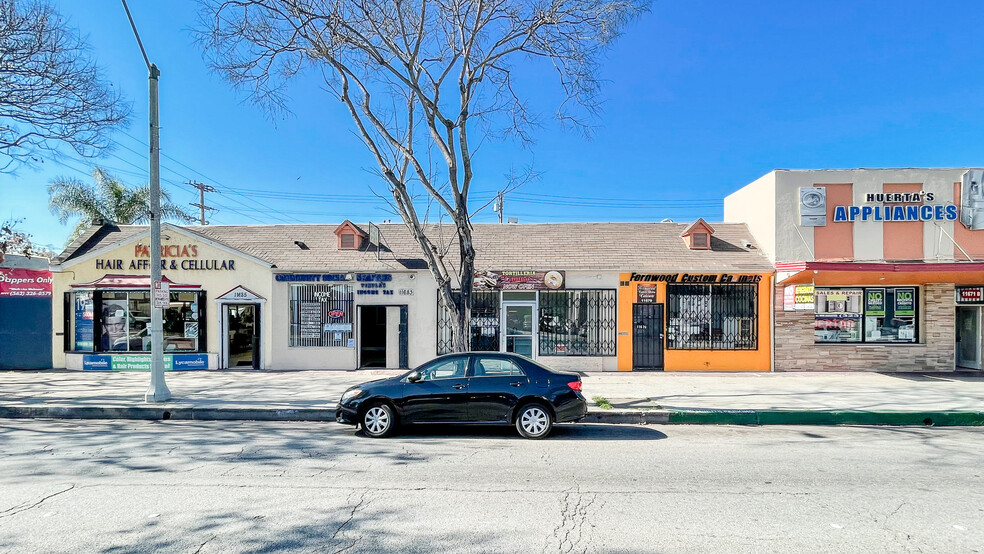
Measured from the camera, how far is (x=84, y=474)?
5.94m

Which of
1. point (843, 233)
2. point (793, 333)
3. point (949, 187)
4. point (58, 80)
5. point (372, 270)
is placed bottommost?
point (793, 333)

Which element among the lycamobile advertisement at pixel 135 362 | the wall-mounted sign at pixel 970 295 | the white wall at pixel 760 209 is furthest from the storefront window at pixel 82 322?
the wall-mounted sign at pixel 970 295

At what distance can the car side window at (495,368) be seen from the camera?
7.96 m

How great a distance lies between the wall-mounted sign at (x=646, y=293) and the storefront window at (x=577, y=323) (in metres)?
0.73

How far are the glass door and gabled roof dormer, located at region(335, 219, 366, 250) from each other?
5.29 metres

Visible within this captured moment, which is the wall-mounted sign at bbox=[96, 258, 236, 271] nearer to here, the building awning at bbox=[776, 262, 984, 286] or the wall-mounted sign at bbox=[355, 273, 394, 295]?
the wall-mounted sign at bbox=[355, 273, 394, 295]

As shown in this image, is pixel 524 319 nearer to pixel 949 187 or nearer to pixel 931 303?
pixel 931 303

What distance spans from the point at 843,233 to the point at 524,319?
947 centimetres

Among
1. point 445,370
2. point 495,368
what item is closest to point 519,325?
point 495,368

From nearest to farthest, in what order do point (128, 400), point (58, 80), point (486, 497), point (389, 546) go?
point (389, 546), point (486, 497), point (128, 400), point (58, 80)

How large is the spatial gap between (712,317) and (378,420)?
34.8 feet

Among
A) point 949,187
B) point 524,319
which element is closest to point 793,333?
point 949,187

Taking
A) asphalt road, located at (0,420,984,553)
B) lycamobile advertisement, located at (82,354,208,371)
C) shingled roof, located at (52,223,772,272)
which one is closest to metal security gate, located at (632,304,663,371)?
shingled roof, located at (52,223,772,272)

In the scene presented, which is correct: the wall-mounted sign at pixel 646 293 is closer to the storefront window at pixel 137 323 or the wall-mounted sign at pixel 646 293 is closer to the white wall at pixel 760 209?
the white wall at pixel 760 209
